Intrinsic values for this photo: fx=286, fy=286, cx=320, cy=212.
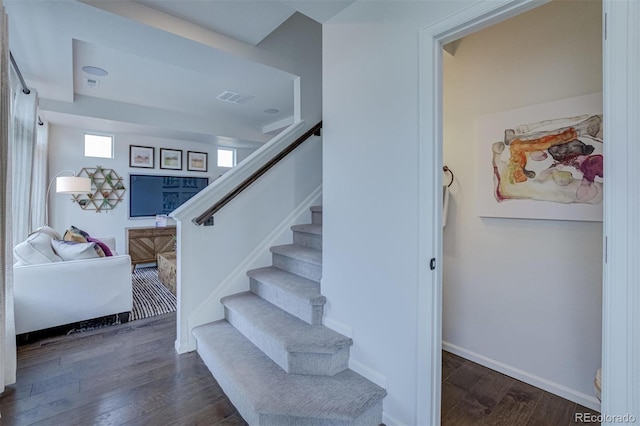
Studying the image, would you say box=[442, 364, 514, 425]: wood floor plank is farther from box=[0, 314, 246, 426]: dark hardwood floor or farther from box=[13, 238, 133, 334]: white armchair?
box=[13, 238, 133, 334]: white armchair

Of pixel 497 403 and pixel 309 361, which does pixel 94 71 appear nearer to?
pixel 309 361

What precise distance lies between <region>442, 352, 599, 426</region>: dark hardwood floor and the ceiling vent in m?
4.31

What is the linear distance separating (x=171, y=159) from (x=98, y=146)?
47.8 inches

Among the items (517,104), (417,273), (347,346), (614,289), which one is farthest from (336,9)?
(347,346)

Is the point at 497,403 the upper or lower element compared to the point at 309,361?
lower

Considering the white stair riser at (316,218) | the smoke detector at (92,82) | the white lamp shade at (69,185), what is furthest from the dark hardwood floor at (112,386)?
the smoke detector at (92,82)

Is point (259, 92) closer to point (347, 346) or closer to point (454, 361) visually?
point (347, 346)

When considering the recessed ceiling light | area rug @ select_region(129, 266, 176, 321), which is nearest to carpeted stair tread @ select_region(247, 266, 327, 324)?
area rug @ select_region(129, 266, 176, 321)

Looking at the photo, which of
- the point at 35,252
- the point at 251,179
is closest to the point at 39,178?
the point at 35,252

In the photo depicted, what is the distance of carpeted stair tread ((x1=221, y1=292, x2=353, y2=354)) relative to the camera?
175 cm

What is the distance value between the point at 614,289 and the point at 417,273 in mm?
718

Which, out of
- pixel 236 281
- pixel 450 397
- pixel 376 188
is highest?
pixel 376 188

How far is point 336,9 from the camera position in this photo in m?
1.94

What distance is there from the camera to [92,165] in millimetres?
5184
